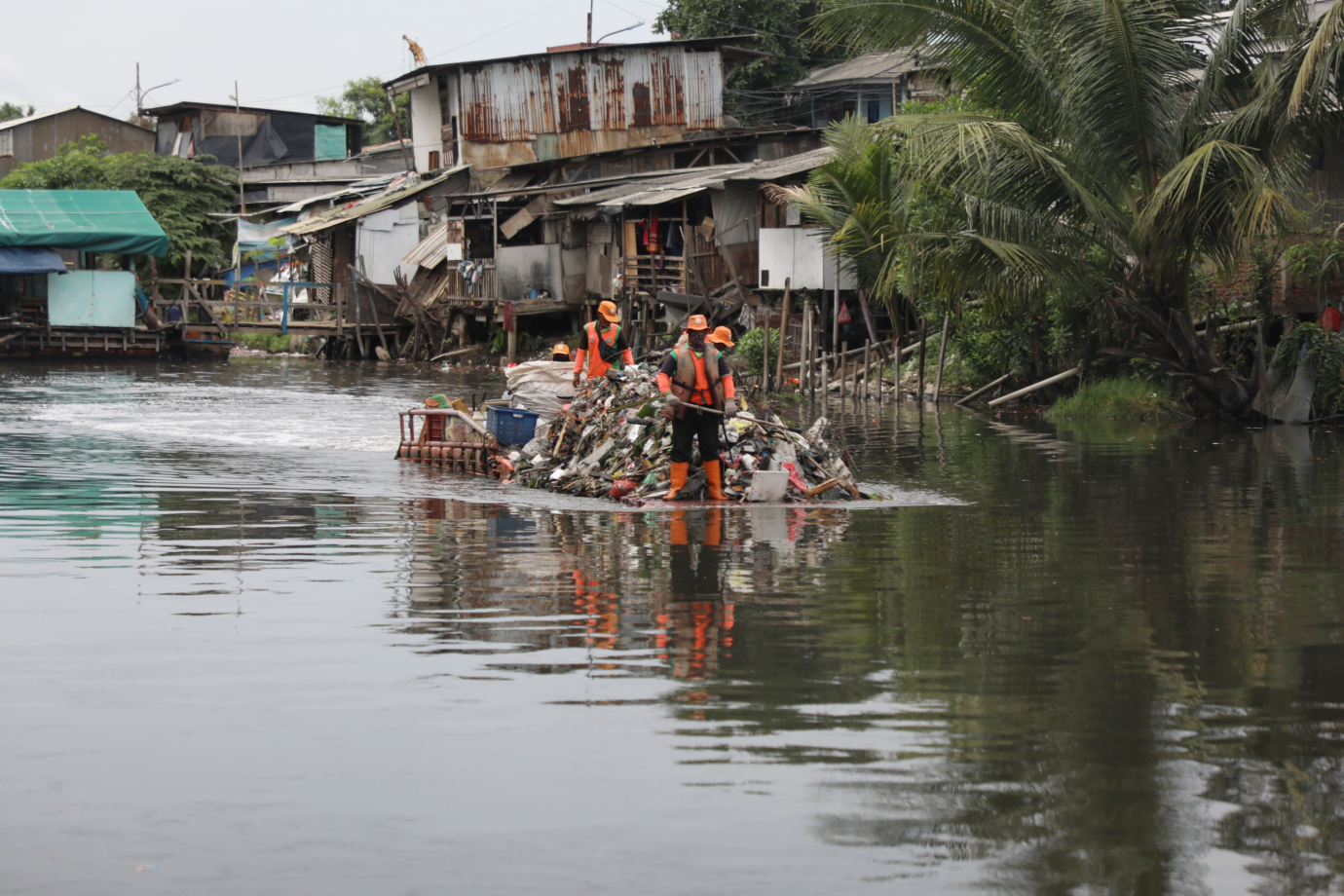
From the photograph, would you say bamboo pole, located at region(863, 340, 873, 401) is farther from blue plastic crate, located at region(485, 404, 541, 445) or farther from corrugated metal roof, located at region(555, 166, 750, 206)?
blue plastic crate, located at region(485, 404, 541, 445)

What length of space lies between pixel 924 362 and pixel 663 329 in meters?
10.2

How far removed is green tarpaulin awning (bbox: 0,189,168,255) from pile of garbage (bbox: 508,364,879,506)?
93.3 feet

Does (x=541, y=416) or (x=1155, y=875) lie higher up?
(x=541, y=416)

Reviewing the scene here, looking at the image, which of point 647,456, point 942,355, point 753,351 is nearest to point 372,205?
point 753,351

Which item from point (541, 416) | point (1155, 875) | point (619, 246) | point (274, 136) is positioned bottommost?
point (1155, 875)

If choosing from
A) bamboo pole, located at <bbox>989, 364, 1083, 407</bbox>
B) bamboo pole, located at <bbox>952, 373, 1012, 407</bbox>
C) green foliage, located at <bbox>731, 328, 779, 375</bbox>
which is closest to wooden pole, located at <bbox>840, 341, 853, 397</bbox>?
green foliage, located at <bbox>731, 328, 779, 375</bbox>

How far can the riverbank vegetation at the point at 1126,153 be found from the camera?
15.9 m

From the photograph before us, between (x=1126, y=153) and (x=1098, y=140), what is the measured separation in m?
0.40

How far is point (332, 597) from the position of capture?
7.15 metres

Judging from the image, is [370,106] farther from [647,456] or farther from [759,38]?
[647,456]

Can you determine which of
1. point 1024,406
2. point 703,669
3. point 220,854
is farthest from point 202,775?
point 1024,406

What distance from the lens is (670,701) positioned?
16.9 feet

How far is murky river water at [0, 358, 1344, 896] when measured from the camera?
377cm

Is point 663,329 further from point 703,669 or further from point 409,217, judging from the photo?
point 703,669
